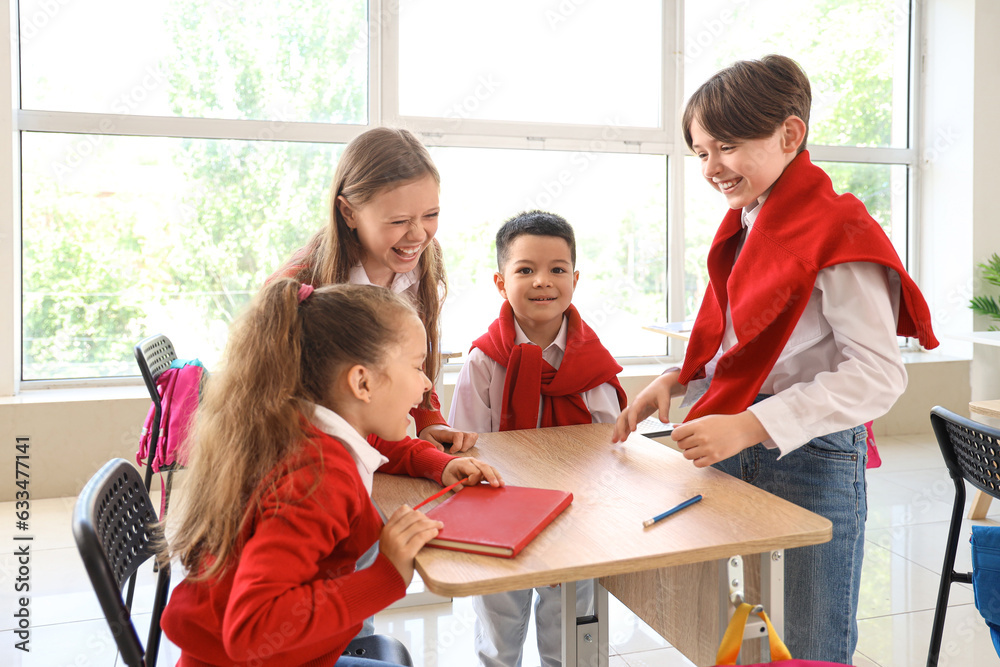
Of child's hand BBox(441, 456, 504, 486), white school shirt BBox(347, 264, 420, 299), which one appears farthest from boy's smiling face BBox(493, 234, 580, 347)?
child's hand BBox(441, 456, 504, 486)

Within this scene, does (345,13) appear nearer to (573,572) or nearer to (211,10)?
(211,10)

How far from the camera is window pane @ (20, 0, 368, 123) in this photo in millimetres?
3727

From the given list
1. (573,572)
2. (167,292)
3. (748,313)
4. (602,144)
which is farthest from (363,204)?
(602,144)

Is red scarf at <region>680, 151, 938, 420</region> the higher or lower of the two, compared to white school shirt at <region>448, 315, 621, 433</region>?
higher

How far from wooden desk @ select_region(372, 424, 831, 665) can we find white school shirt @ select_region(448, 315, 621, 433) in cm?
23

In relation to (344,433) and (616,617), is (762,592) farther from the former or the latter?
(616,617)

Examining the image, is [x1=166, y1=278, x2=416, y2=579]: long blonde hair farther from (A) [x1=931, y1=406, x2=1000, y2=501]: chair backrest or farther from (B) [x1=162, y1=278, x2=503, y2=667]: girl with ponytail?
(A) [x1=931, y1=406, x2=1000, y2=501]: chair backrest

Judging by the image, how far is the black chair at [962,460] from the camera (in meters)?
1.59

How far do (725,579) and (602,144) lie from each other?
12.0 feet

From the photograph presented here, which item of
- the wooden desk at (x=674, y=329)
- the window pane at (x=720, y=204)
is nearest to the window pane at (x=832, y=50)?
the window pane at (x=720, y=204)

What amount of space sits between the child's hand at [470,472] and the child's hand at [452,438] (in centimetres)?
16

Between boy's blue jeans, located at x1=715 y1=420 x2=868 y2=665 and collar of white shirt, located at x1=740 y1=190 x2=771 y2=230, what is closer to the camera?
boy's blue jeans, located at x1=715 y1=420 x2=868 y2=665

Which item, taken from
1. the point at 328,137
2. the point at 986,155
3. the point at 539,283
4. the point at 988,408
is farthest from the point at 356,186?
the point at 986,155

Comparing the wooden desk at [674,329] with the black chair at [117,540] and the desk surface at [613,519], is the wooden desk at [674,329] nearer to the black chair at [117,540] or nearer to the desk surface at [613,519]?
the desk surface at [613,519]
